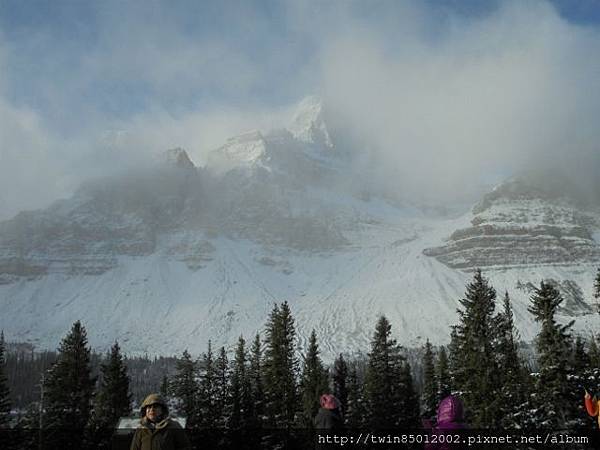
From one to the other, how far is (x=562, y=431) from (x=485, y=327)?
6659mm

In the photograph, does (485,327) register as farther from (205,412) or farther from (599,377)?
(205,412)

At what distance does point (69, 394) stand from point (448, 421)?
36879 millimetres

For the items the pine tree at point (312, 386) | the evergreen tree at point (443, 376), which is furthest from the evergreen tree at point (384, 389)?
the pine tree at point (312, 386)

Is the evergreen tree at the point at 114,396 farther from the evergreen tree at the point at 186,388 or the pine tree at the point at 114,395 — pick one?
the evergreen tree at the point at 186,388

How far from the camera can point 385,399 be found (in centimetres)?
4500

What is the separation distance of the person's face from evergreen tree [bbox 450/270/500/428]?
26.1 meters

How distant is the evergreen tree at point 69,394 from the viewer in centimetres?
3816

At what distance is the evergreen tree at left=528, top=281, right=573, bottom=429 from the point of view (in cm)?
2991

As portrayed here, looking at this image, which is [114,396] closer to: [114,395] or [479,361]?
[114,395]

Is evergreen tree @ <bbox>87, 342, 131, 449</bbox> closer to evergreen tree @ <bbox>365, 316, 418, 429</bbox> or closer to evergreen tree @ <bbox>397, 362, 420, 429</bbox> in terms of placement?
evergreen tree @ <bbox>365, 316, 418, 429</bbox>

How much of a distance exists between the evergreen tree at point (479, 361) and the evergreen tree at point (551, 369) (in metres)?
2.23

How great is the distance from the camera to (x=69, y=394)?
40.5 meters

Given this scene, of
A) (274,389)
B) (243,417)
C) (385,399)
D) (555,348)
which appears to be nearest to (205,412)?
(243,417)

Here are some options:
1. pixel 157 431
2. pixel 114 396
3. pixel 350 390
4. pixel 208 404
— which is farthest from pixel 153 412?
pixel 350 390
